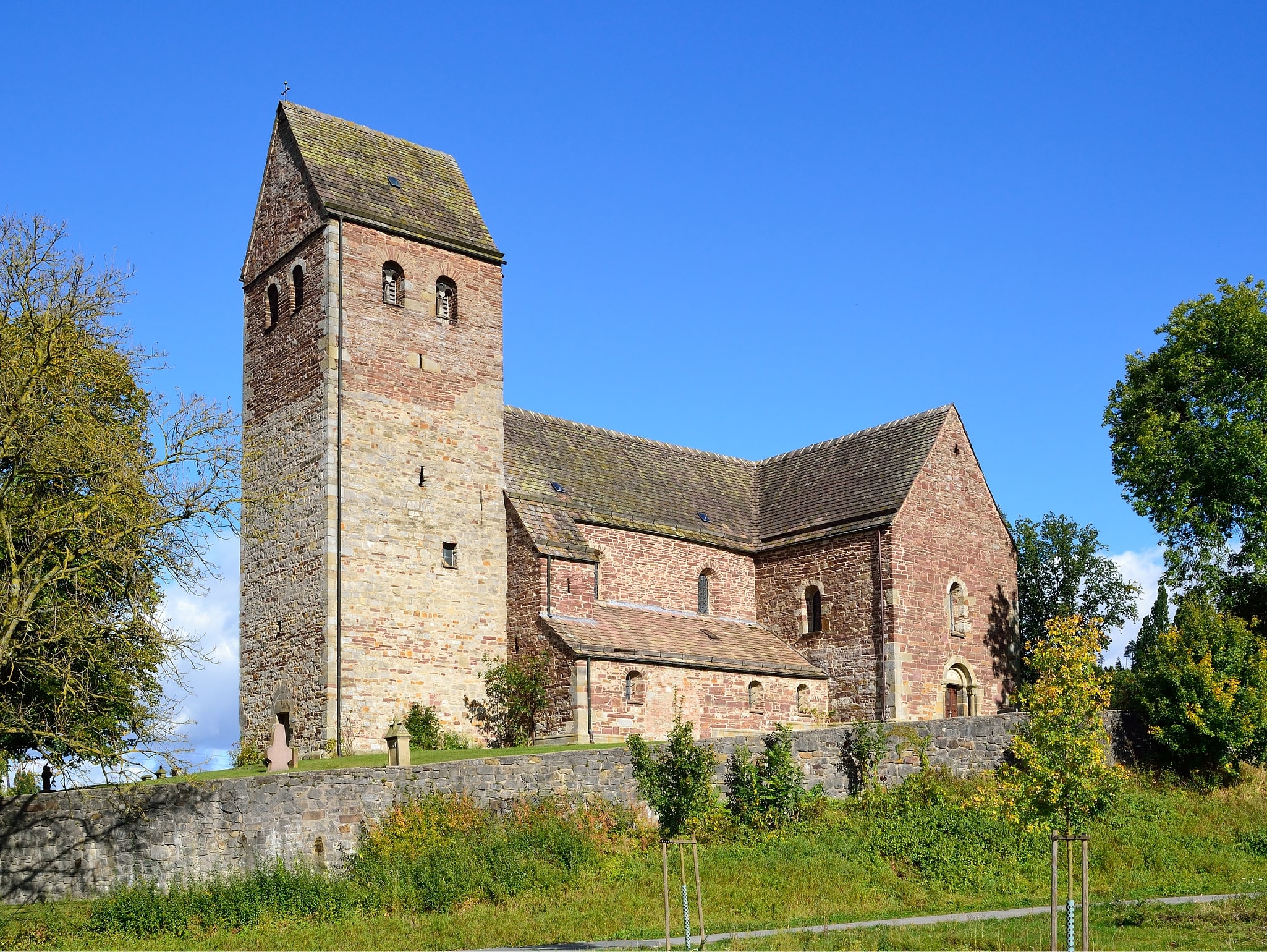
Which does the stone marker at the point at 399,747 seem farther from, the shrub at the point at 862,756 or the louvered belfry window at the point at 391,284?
the louvered belfry window at the point at 391,284

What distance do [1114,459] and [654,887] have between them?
22.5 m

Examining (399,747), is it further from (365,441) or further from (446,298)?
(446,298)

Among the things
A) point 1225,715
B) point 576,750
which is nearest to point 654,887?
point 576,750

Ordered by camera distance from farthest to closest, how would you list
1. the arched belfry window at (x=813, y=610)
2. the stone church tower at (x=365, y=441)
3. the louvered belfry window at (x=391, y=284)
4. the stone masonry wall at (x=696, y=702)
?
the arched belfry window at (x=813, y=610) → the louvered belfry window at (x=391, y=284) → the stone masonry wall at (x=696, y=702) → the stone church tower at (x=365, y=441)

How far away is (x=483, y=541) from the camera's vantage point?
3650 centimetres

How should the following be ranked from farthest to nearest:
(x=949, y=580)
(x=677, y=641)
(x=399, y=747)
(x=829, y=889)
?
(x=949, y=580), (x=677, y=641), (x=399, y=747), (x=829, y=889)

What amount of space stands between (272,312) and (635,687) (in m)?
14.4

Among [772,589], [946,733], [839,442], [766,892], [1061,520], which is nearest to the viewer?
[766,892]

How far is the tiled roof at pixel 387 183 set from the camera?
36.4 metres

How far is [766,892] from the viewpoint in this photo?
875 inches

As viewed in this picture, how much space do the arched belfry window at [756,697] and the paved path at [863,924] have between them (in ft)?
54.6

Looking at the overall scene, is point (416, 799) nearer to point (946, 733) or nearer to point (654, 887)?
point (654, 887)

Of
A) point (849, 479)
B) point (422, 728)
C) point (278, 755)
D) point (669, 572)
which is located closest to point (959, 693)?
point (849, 479)

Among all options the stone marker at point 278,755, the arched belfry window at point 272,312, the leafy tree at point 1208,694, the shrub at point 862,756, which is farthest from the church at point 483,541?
the leafy tree at point 1208,694
